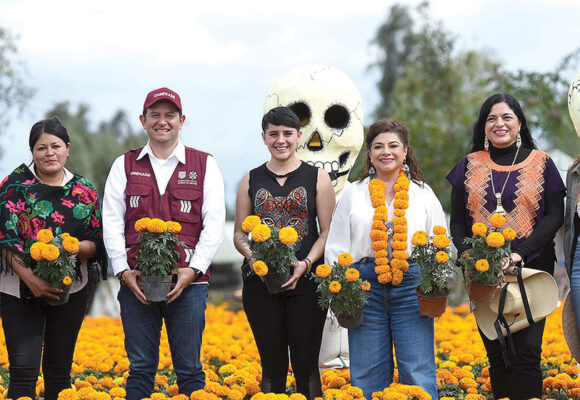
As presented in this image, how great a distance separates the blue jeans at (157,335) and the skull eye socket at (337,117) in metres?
2.41

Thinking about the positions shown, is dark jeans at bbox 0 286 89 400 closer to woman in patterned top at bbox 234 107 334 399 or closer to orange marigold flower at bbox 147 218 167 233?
orange marigold flower at bbox 147 218 167 233

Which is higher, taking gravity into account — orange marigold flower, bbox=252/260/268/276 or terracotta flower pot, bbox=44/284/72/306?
orange marigold flower, bbox=252/260/268/276

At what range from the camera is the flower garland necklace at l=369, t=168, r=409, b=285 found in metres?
4.11

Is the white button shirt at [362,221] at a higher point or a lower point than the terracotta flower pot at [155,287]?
higher

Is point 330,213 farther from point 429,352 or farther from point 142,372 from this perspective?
point 142,372

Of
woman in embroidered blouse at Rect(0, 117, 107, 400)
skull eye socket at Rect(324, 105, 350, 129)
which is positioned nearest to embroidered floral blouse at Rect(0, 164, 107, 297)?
woman in embroidered blouse at Rect(0, 117, 107, 400)

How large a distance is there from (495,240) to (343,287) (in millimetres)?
929

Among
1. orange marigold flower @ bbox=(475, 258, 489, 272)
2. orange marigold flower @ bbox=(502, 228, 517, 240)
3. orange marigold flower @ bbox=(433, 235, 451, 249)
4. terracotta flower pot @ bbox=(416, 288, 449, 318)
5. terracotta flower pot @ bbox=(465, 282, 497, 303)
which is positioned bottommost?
terracotta flower pot @ bbox=(416, 288, 449, 318)

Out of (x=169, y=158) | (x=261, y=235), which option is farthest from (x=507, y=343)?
(x=169, y=158)

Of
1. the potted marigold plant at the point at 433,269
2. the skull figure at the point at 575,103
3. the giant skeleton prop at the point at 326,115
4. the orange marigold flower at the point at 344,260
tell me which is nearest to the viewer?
the potted marigold plant at the point at 433,269

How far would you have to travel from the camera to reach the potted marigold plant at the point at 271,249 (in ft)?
13.0

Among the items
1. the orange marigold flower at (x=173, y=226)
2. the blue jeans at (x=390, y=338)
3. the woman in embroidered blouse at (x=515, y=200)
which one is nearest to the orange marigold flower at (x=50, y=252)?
the orange marigold flower at (x=173, y=226)

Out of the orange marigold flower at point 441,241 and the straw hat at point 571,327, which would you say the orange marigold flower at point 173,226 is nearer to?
the orange marigold flower at point 441,241

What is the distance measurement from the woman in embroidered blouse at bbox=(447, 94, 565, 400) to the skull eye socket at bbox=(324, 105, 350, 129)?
67.4 inches
